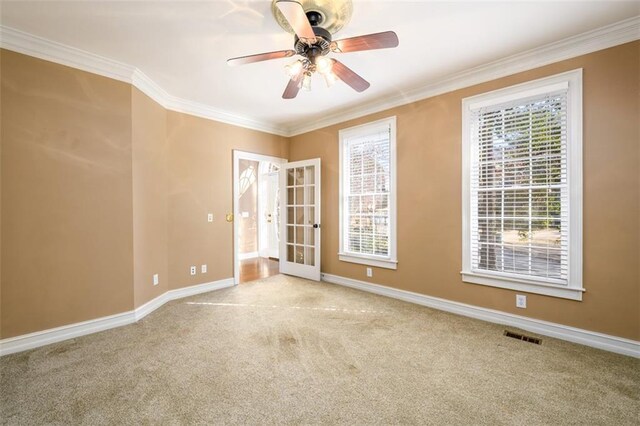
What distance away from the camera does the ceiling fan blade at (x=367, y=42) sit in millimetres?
1835

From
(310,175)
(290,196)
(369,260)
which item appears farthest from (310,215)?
(369,260)

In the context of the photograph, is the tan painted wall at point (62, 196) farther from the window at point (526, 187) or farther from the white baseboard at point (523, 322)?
the window at point (526, 187)

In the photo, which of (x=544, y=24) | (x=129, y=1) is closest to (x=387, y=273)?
(x=544, y=24)

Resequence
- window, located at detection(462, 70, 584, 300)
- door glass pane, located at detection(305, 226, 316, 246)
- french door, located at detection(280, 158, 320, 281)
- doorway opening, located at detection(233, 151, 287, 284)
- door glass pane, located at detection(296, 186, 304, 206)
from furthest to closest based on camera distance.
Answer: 1. doorway opening, located at detection(233, 151, 287, 284)
2. door glass pane, located at detection(296, 186, 304, 206)
3. door glass pane, located at detection(305, 226, 316, 246)
4. french door, located at detection(280, 158, 320, 281)
5. window, located at detection(462, 70, 584, 300)

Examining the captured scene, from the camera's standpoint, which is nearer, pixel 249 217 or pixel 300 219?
pixel 300 219

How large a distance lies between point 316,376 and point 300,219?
3207 millimetres

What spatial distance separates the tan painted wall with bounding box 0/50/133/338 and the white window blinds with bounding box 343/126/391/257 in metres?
2.89

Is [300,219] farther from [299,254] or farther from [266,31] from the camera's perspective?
[266,31]

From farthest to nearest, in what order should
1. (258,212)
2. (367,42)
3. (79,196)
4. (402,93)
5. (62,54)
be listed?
(258,212) → (402,93) → (79,196) → (62,54) → (367,42)

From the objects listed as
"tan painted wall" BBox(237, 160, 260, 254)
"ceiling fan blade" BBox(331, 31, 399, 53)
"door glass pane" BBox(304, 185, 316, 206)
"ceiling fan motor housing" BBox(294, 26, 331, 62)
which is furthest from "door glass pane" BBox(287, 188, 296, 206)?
"ceiling fan blade" BBox(331, 31, 399, 53)

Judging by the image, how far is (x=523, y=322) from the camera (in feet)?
9.44

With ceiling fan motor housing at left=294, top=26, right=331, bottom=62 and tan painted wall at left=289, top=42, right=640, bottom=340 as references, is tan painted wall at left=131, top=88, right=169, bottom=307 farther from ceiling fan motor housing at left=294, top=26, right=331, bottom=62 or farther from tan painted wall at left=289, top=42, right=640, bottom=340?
tan painted wall at left=289, top=42, right=640, bottom=340

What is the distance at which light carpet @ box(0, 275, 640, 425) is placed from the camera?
5.67 ft

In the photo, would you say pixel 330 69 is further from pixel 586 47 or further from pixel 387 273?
pixel 387 273
